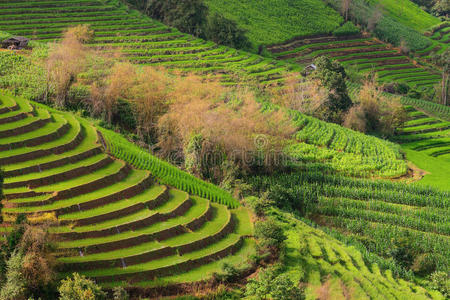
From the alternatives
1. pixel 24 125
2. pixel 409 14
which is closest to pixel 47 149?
pixel 24 125

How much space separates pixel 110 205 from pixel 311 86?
3789 cm

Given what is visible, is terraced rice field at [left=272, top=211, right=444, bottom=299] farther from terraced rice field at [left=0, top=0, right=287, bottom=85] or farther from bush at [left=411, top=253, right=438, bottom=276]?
terraced rice field at [left=0, top=0, right=287, bottom=85]

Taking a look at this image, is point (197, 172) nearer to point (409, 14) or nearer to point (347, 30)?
point (347, 30)

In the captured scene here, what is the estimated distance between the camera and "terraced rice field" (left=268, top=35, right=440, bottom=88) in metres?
83.4

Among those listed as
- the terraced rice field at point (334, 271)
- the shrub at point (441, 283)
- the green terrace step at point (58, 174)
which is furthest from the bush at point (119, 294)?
the shrub at point (441, 283)

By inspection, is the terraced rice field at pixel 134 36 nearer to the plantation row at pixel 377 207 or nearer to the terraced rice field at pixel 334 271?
the plantation row at pixel 377 207

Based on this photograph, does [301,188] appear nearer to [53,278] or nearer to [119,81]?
[119,81]

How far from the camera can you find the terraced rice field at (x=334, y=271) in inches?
979

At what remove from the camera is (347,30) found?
93375 millimetres

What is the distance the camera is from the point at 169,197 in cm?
2942

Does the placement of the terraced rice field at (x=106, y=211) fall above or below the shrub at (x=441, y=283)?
above

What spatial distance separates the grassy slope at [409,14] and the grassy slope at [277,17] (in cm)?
2674

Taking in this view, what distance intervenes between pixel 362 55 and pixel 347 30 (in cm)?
658

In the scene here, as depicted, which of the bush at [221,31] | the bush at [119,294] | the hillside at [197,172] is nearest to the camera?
the bush at [119,294]
